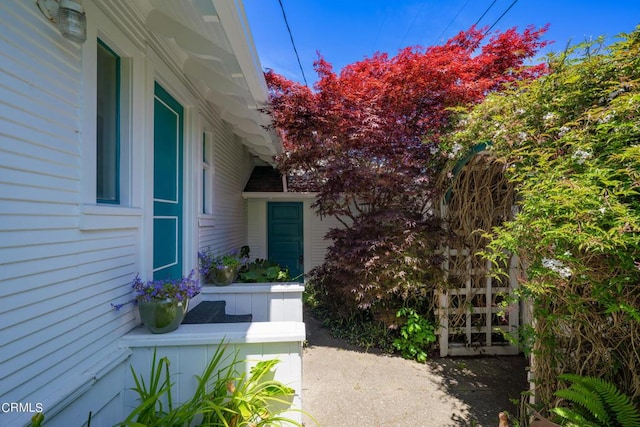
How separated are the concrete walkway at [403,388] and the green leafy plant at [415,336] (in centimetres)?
15

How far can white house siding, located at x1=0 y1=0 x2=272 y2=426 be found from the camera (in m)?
1.26

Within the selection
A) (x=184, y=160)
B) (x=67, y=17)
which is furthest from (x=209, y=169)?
(x=67, y=17)

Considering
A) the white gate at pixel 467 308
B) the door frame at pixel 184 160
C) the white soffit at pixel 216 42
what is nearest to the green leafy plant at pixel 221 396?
the door frame at pixel 184 160

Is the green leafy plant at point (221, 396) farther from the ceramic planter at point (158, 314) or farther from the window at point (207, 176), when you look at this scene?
the window at point (207, 176)

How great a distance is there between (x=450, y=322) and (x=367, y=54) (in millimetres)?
4256

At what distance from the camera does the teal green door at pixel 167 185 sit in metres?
2.74

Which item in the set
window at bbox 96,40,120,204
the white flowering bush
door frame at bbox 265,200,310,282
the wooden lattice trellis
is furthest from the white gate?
window at bbox 96,40,120,204

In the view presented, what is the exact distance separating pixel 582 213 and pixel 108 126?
3.17 meters

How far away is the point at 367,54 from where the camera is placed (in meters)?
4.57

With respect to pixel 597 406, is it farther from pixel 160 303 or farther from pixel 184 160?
pixel 184 160

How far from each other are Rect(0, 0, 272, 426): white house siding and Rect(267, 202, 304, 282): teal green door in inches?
182

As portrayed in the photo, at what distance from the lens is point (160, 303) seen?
2.14 metres

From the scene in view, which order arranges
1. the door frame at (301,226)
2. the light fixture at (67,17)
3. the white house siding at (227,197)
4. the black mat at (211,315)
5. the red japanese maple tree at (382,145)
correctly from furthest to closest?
the door frame at (301,226) < the white house siding at (227,197) < the red japanese maple tree at (382,145) < the black mat at (211,315) < the light fixture at (67,17)

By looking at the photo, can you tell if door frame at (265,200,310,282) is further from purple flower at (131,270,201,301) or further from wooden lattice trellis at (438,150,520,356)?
purple flower at (131,270,201,301)
